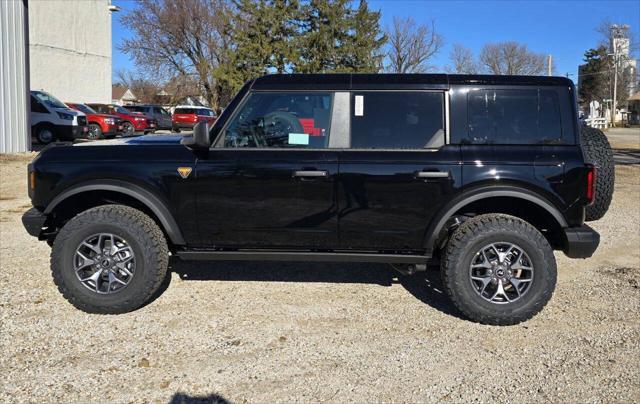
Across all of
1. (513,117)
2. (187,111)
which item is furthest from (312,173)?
(187,111)

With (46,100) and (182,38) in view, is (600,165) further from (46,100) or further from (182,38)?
(182,38)

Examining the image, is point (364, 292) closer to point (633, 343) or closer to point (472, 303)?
point (472, 303)

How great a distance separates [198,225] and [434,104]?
6.74 feet

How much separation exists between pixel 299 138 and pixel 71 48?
35.2 meters

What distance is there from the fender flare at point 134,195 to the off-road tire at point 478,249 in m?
2.15

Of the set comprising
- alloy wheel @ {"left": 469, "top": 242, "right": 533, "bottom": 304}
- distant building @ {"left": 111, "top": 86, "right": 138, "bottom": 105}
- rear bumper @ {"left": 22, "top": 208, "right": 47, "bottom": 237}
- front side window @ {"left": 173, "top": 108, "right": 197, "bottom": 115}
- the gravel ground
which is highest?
distant building @ {"left": 111, "top": 86, "right": 138, "bottom": 105}

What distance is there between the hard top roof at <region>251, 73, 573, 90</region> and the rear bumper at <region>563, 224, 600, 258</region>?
112 centimetres

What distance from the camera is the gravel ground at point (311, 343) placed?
3.28 m

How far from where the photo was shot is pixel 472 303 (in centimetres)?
419

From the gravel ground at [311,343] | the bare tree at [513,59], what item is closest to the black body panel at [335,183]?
the gravel ground at [311,343]

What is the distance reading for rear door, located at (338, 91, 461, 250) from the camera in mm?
4168

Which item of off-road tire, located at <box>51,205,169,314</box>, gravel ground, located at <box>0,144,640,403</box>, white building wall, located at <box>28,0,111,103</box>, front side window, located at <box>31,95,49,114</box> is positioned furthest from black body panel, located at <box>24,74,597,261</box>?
white building wall, located at <box>28,0,111,103</box>

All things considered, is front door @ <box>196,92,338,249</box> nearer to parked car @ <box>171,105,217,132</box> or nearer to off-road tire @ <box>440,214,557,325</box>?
off-road tire @ <box>440,214,557,325</box>

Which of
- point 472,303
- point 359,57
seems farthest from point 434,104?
point 359,57
